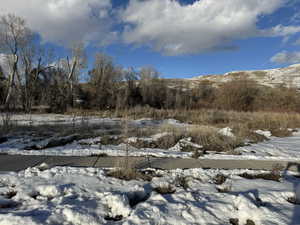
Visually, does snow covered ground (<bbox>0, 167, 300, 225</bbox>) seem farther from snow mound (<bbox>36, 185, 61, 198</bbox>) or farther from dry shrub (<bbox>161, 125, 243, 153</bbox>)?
dry shrub (<bbox>161, 125, 243, 153</bbox>)

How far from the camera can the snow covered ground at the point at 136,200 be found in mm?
2229

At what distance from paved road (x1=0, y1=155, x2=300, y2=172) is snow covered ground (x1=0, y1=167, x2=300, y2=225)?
2.04 ft

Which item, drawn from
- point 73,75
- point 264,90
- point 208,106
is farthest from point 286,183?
point 73,75

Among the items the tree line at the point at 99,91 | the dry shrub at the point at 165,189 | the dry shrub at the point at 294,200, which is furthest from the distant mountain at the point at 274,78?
the dry shrub at the point at 165,189

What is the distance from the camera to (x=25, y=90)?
2172 centimetres

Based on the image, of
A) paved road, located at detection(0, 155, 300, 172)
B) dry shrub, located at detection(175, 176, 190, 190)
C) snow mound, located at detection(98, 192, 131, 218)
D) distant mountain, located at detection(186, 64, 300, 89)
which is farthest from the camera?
distant mountain, located at detection(186, 64, 300, 89)

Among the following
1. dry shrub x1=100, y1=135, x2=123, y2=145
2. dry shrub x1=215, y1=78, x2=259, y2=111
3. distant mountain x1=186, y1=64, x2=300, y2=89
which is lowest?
dry shrub x1=100, y1=135, x2=123, y2=145

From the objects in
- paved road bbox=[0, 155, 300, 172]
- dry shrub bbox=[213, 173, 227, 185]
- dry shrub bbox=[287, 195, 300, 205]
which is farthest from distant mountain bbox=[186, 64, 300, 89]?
dry shrub bbox=[287, 195, 300, 205]

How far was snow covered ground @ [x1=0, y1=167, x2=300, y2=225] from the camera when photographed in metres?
2.23

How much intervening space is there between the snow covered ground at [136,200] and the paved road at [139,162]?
62 centimetres

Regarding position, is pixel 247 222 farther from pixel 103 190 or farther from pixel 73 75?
pixel 73 75

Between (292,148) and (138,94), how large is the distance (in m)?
25.9

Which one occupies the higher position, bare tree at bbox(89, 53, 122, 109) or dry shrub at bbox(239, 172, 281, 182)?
bare tree at bbox(89, 53, 122, 109)

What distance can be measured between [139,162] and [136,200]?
67.0 inches
